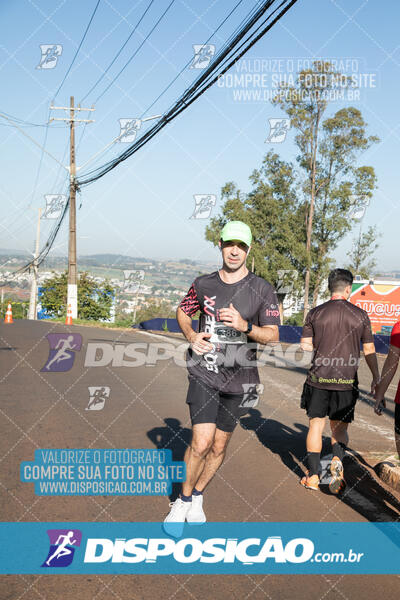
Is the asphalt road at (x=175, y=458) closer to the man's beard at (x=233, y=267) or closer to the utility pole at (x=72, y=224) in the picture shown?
the man's beard at (x=233, y=267)

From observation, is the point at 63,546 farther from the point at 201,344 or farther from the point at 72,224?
the point at 72,224

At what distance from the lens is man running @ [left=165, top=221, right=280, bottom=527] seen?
12.8 ft

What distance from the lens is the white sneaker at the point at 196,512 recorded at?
3941 millimetres

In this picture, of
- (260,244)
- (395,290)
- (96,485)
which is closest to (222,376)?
(96,485)

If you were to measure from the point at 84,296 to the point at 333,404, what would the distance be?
42.4m

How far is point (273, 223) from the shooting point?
4047 cm

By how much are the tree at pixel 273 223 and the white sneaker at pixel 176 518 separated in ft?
113

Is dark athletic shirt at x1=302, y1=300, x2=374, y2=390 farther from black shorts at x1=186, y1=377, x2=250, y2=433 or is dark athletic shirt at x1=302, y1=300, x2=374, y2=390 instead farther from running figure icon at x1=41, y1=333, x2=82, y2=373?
running figure icon at x1=41, y1=333, x2=82, y2=373

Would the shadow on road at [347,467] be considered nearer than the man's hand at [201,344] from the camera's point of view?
No

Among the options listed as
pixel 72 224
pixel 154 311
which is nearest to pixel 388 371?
pixel 72 224

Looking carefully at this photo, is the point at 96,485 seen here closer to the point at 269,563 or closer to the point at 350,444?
the point at 269,563

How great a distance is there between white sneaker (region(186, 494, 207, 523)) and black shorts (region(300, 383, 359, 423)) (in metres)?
1.49

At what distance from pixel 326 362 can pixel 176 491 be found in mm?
1725

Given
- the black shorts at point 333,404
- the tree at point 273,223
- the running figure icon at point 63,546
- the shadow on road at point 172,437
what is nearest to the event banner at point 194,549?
the running figure icon at point 63,546
